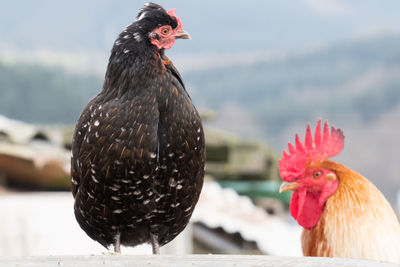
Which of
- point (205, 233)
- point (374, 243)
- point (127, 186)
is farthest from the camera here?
point (205, 233)

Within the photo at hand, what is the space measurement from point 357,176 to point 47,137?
4960mm

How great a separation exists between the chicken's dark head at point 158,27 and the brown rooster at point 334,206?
33.1 inches

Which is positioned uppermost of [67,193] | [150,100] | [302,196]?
[150,100]

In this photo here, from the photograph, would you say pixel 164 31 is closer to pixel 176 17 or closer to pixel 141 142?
pixel 176 17

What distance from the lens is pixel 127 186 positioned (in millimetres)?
2246

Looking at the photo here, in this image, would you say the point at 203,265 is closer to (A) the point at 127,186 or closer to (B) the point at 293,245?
(A) the point at 127,186

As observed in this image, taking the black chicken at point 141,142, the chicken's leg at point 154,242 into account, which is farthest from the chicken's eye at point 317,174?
the chicken's leg at point 154,242

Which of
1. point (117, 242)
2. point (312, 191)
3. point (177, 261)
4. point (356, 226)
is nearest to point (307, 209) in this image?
point (312, 191)

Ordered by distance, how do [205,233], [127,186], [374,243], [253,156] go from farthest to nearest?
[253,156] → [205,233] → [374,243] → [127,186]

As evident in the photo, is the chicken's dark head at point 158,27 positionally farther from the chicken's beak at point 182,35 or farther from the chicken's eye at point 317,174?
the chicken's eye at point 317,174

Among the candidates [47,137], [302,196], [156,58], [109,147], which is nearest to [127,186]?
[109,147]

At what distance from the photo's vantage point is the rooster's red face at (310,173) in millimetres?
2834

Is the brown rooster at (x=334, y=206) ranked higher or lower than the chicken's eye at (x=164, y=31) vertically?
lower

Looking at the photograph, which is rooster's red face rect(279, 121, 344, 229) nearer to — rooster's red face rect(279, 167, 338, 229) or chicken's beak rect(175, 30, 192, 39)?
rooster's red face rect(279, 167, 338, 229)
